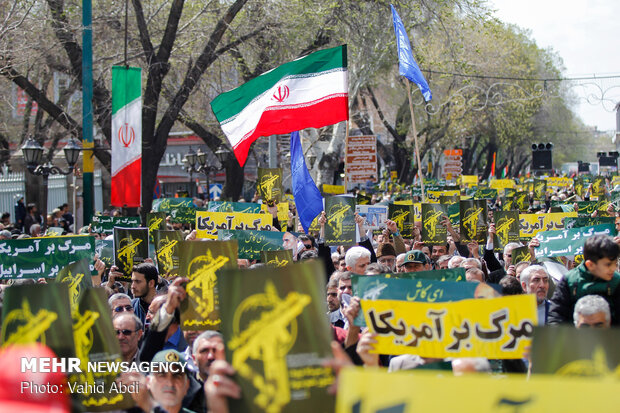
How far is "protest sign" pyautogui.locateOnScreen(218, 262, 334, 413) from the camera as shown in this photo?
120 inches

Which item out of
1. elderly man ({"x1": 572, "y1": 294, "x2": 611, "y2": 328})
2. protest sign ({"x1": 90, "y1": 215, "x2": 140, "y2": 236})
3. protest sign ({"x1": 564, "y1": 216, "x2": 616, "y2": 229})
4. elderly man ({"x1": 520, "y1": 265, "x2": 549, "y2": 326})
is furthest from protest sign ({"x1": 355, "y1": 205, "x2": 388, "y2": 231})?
elderly man ({"x1": 572, "y1": 294, "x2": 611, "y2": 328})

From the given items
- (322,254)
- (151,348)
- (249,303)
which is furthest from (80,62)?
(249,303)

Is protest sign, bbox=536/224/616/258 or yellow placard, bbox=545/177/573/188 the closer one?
protest sign, bbox=536/224/616/258

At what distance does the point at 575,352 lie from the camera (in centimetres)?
294

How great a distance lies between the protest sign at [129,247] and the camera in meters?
8.72

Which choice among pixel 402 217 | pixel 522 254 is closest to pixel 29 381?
pixel 522 254

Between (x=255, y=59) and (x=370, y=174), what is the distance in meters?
4.38

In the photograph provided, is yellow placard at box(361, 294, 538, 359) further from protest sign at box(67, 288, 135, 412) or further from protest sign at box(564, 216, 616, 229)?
protest sign at box(564, 216, 616, 229)

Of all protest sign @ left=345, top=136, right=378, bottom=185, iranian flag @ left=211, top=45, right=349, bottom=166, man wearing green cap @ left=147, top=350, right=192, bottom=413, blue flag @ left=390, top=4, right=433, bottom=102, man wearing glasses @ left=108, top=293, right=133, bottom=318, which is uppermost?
blue flag @ left=390, top=4, right=433, bottom=102

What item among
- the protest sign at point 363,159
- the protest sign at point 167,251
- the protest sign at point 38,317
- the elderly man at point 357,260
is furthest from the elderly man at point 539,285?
the protest sign at point 363,159

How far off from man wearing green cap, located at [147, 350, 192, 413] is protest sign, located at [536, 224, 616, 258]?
5052 millimetres

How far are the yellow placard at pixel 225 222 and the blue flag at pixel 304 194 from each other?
0.53 metres

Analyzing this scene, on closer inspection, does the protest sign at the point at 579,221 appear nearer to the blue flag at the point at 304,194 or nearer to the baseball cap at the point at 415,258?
the blue flag at the point at 304,194

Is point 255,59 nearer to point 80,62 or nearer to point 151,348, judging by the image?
point 80,62
